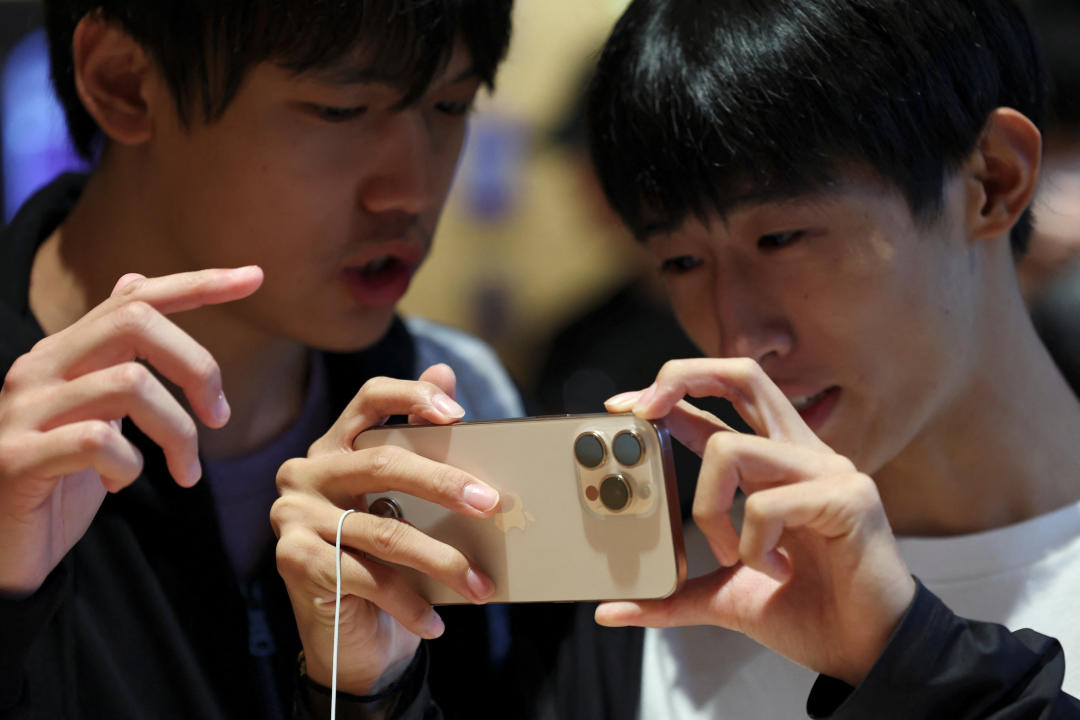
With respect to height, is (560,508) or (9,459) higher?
(9,459)

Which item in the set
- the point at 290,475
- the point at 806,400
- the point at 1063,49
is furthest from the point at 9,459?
the point at 1063,49

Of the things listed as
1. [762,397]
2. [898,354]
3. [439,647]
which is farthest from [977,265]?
[439,647]

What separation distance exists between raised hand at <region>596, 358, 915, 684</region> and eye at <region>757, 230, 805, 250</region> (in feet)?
0.68

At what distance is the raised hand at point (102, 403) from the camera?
0.64 meters

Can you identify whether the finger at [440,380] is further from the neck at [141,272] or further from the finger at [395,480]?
the neck at [141,272]

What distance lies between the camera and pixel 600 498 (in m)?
0.68

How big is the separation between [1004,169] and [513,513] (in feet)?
1.73

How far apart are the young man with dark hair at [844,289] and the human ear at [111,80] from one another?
448 mm

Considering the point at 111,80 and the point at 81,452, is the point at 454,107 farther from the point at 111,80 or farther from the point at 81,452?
the point at 81,452

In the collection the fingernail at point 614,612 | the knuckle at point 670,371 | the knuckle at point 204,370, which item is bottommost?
the fingernail at point 614,612

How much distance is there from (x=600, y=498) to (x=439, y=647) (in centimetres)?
42

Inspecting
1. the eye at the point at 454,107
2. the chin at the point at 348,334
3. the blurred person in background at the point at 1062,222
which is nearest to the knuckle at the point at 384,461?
the chin at the point at 348,334

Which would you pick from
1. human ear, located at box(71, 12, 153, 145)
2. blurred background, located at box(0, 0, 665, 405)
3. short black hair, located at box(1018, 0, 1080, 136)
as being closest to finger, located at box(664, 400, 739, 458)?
human ear, located at box(71, 12, 153, 145)

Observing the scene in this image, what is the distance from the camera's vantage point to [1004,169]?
2.88 feet
